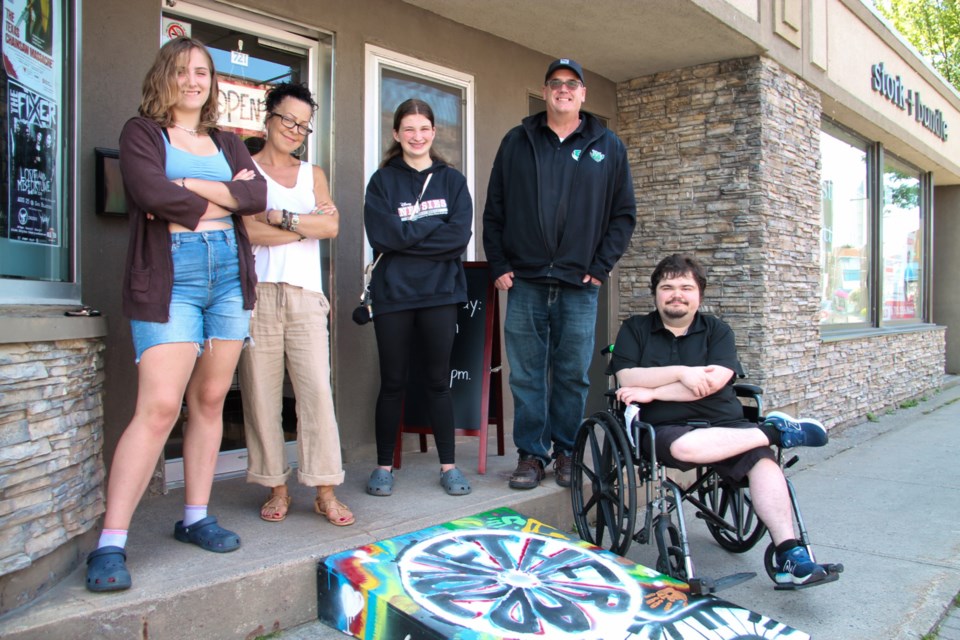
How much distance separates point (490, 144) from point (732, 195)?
2083 mm

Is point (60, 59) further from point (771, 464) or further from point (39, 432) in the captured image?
point (771, 464)

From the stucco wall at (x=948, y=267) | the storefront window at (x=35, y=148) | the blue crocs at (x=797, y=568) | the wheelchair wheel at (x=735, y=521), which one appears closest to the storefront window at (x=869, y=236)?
the stucco wall at (x=948, y=267)

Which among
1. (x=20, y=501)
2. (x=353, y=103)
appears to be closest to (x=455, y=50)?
(x=353, y=103)

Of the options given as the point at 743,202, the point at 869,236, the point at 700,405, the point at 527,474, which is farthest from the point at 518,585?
the point at 869,236

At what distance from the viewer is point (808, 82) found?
21.7 feet

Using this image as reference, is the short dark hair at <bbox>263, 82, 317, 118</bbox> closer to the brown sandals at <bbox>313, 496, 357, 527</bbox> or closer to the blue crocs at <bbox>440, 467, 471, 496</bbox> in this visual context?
the brown sandals at <bbox>313, 496, 357, 527</bbox>

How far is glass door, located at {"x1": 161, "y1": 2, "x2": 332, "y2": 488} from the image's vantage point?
150 inches

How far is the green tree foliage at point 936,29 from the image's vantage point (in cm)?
1733

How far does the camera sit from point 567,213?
364 cm

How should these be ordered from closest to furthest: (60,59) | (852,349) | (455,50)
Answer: (60,59) → (455,50) → (852,349)

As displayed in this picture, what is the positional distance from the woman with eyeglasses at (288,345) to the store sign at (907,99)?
23.8ft

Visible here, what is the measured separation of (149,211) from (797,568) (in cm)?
272

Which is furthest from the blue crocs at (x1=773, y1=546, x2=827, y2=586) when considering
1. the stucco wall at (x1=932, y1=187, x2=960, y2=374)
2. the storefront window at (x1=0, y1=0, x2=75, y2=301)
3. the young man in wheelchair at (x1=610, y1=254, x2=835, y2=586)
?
the stucco wall at (x1=932, y1=187, x2=960, y2=374)

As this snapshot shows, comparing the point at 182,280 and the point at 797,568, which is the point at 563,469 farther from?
the point at 182,280
